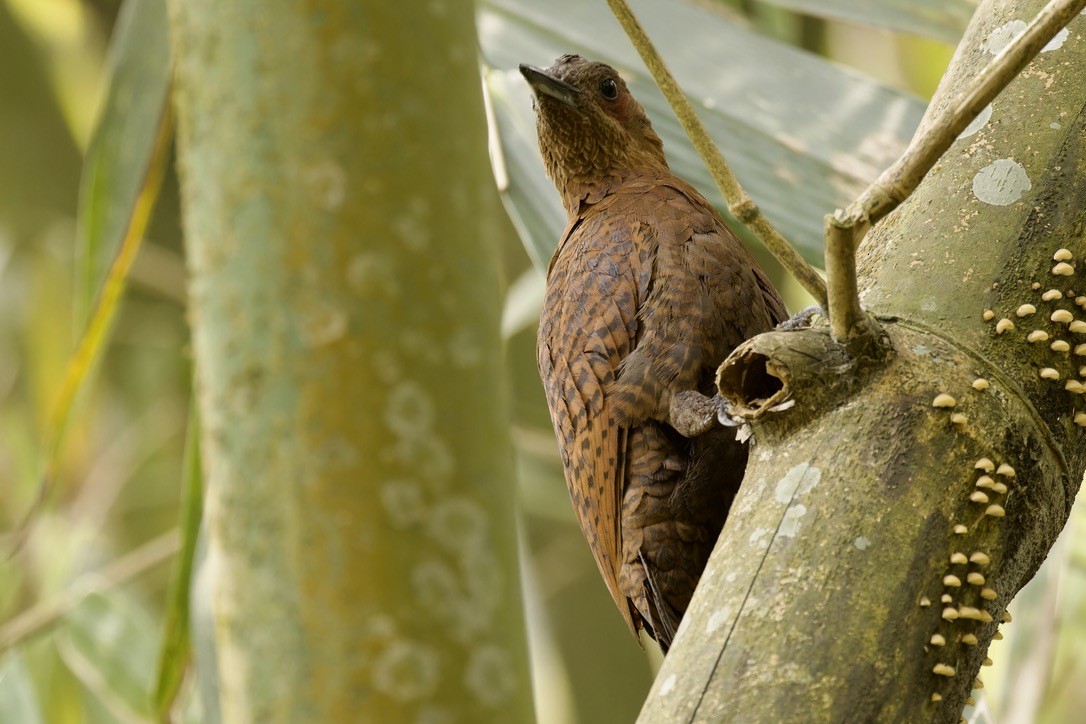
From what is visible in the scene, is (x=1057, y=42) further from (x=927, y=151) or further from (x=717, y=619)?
(x=717, y=619)

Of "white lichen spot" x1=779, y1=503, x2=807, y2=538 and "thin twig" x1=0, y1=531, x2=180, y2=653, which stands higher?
"white lichen spot" x1=779, y1=503, x2=807, y2=538

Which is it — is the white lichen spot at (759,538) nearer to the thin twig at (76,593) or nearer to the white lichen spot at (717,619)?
the white lichen spot at (717,619)

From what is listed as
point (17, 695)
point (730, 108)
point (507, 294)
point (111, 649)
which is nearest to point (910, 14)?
point (730, 108)

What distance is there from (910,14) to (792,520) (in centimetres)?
127

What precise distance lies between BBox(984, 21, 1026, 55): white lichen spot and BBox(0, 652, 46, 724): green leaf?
7.60ft

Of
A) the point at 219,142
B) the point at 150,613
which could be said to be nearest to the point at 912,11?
the point at 219,142

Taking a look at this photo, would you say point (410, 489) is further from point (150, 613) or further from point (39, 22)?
point (39, 22)

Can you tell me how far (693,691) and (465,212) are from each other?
479mm

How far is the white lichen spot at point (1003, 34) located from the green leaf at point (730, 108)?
1.24ft

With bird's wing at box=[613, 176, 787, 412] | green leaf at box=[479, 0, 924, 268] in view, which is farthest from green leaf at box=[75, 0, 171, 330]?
bird's wing at box=[613, 176, 787, 412]

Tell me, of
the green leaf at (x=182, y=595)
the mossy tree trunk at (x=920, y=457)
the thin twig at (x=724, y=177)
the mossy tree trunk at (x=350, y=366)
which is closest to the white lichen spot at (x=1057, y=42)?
the mossy tree trunk at (x=920, y=457)

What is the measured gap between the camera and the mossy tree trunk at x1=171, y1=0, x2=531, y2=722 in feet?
2.26

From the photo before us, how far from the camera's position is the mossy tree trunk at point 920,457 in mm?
1021

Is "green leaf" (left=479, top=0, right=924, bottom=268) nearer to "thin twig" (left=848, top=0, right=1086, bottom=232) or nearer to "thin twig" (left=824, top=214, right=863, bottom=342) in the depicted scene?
"thin twig" (left=824, top=214, right=863, bottom=342)
